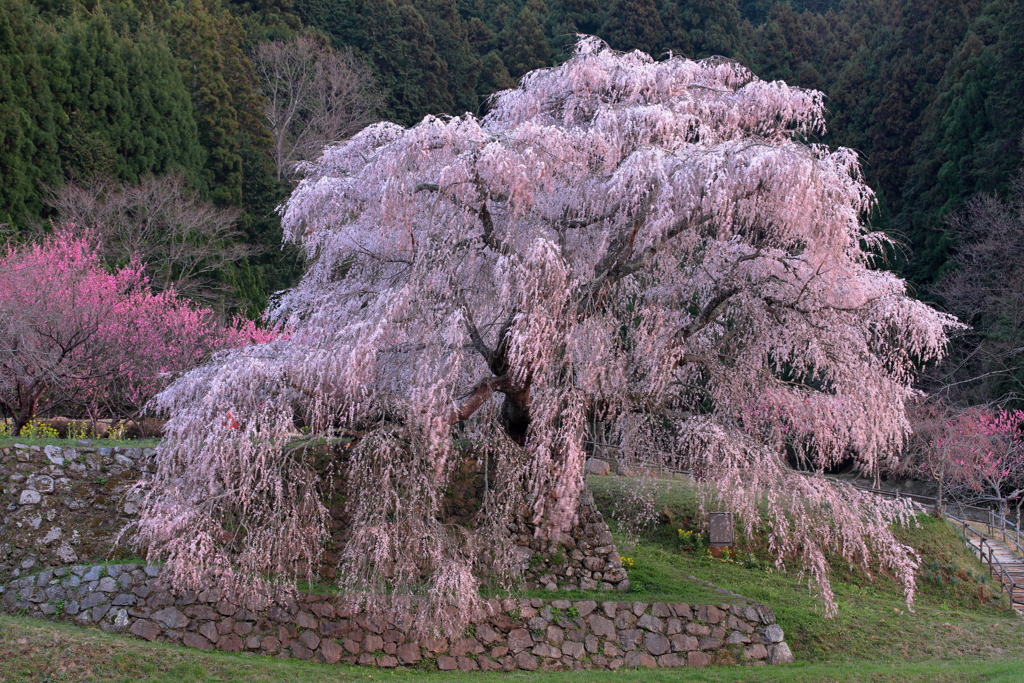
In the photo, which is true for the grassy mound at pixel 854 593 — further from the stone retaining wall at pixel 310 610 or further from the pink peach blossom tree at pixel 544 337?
the pink peach blossom tree at pixel 544 337

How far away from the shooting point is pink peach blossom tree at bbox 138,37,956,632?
6.98 meters

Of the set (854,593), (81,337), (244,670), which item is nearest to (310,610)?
(244,670)

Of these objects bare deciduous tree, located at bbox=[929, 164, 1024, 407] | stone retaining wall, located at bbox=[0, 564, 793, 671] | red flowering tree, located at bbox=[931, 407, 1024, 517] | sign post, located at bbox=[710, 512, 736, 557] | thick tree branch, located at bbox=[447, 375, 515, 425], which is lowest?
stone retaining wall, located at bbox=[0, 564, 793, 671]

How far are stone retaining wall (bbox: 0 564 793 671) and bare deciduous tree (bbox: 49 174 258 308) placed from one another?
11.5 metres

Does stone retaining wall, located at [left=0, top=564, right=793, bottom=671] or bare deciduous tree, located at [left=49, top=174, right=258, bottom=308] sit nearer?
stone retaining wall, located at [left=0, top=564, right=793, bottom=671]

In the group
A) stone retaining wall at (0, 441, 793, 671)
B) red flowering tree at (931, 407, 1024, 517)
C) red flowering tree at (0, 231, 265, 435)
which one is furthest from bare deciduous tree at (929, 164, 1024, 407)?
red flowering tree at (0, 231, 265, 435)

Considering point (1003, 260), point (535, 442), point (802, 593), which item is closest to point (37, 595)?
point (535, 442)

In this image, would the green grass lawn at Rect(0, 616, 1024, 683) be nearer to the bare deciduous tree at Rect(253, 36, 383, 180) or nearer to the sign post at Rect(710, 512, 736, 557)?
the sign post at Rect(710, 512, 736, 557)

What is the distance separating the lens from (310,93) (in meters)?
30.2

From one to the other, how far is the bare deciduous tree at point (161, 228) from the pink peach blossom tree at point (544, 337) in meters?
11.3

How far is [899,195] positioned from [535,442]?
78.7 feet

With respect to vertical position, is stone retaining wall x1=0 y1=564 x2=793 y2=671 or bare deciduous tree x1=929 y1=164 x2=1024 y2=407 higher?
bare deciduous tree x1=929 y1=164 x2=1024 y2=407

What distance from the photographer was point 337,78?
29516mm

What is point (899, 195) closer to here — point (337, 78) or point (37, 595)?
point (337, 78)
